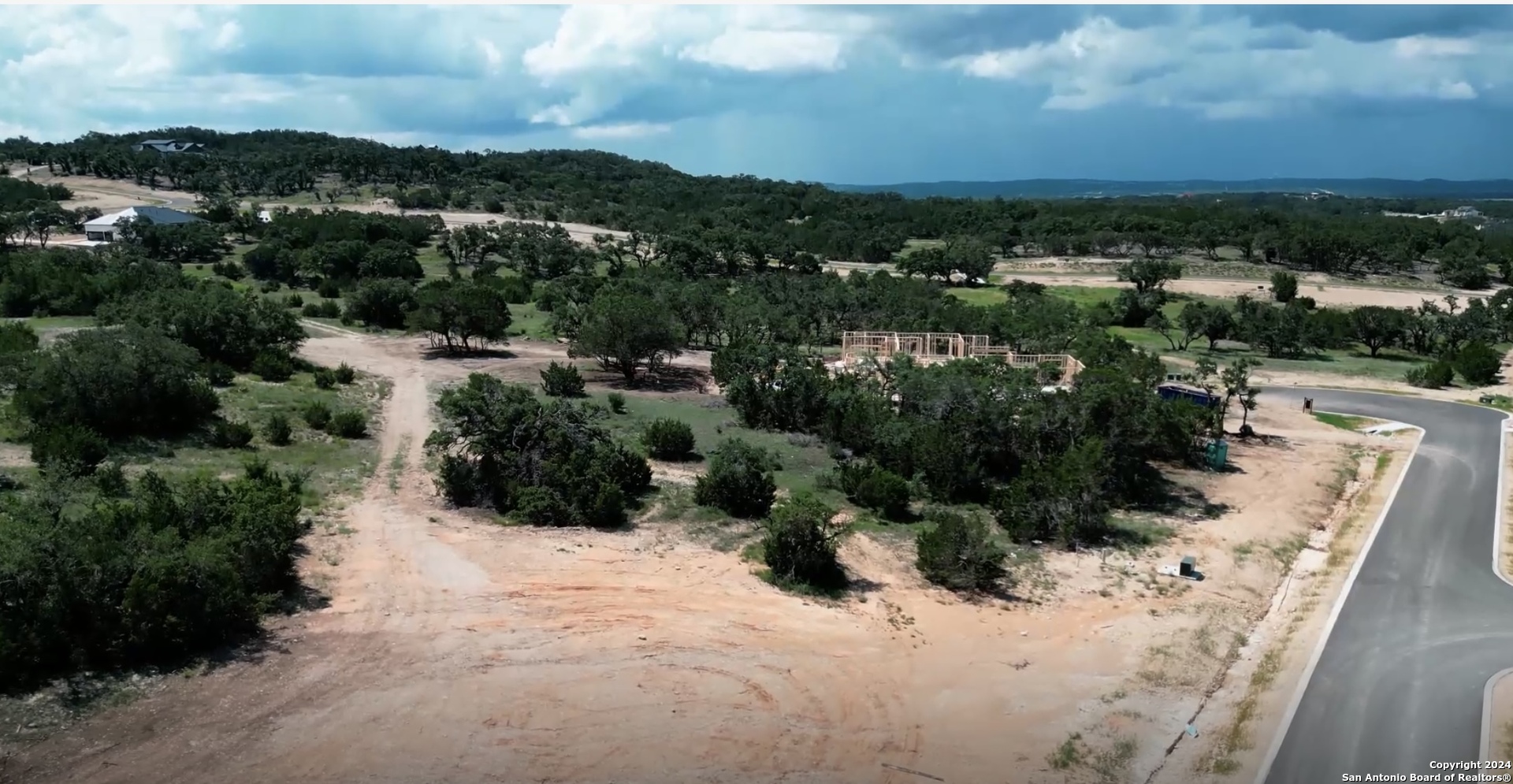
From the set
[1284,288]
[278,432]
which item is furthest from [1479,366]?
[278,432]

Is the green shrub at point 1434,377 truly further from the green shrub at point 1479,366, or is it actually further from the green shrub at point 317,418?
the green shrub at point 317,418

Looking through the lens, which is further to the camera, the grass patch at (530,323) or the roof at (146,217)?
the roof at (146,217)

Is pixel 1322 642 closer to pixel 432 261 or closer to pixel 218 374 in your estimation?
pixel 218 374

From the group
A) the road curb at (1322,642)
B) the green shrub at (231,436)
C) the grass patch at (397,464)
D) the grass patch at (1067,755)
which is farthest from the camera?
the green shrub at (231,436)

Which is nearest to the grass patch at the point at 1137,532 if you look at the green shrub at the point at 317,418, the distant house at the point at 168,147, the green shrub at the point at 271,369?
the green shrub at the point at 317,418

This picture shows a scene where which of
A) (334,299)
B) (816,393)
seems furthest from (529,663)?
(334,299)

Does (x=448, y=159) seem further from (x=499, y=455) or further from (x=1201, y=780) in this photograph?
(x=1201, y=780)
